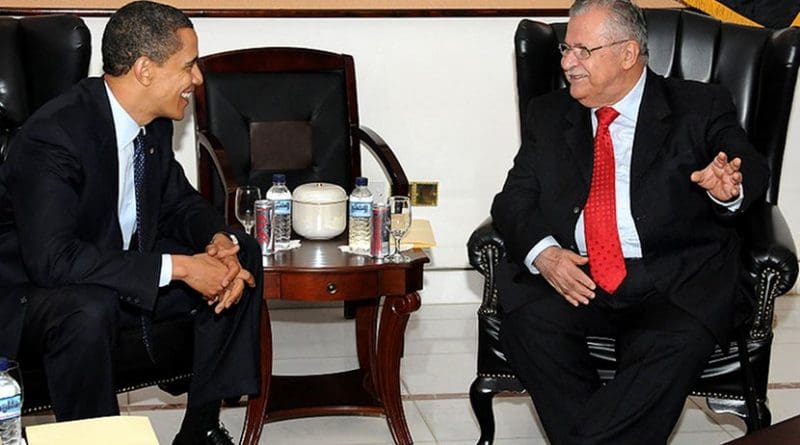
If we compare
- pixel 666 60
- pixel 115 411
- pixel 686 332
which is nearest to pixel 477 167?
pixel 666 60

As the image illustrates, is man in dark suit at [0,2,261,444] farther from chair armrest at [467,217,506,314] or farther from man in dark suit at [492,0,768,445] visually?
man in dark suit at [492,0,768,445]

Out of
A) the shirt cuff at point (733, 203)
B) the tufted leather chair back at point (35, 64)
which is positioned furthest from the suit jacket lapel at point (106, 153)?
the shirt cuff at point (733, 203)

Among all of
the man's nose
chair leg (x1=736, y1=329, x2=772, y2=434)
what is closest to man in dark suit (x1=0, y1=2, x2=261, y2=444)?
the man's nose

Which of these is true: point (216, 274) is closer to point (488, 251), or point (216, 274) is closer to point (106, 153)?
point (106, 153)

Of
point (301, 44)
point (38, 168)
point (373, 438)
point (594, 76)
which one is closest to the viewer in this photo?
point (38, 168)

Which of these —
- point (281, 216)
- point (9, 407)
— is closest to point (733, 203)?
point (281, 216)

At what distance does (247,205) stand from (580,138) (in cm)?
91

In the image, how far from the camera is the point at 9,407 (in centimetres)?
218

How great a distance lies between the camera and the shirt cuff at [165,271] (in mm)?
3062

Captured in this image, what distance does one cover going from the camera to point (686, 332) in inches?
124

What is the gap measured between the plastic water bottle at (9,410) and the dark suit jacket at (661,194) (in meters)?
1.47

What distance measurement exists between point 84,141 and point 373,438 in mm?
1216

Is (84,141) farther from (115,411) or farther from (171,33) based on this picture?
(115,411)

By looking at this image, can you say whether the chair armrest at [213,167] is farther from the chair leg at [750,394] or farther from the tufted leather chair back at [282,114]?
the chair leg at [750,394]
